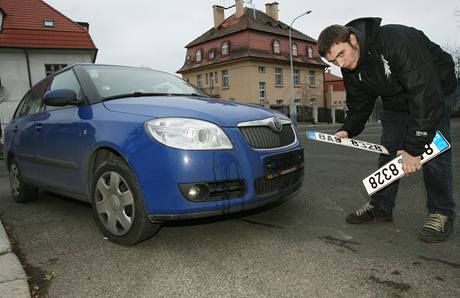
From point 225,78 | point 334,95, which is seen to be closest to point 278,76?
point 225,78

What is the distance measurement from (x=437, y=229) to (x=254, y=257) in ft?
4.51

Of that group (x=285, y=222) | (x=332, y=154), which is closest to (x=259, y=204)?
(x=285, y=222)

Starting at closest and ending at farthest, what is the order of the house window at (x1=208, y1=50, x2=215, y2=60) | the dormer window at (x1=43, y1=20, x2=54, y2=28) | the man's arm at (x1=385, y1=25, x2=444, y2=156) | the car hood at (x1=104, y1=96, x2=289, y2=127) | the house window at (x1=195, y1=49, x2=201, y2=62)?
the man's arm at (x1=385, y1=25, x2=444, y2=156), the car hood at (x1=104, y1=96, x2=289, y2=127), the dormer window at (x1=43, y1=20, x2=54, y2=28), the house window at (x1=208, y1=50, x2=215, y2=60), the house window at (x1=195, y1=49, x2=201, y2=62)

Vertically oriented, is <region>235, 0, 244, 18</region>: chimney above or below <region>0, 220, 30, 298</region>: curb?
above

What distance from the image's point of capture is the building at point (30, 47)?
2483 cm

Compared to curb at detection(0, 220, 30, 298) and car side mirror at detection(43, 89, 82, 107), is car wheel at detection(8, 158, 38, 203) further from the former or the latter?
curb at detection(0, 220, 30, 298)

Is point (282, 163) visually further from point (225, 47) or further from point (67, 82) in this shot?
point (225, 47)

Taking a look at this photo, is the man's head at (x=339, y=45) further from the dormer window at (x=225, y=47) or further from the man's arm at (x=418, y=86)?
the dormer window at (x=225, y=47)

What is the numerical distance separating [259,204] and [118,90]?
168 cm

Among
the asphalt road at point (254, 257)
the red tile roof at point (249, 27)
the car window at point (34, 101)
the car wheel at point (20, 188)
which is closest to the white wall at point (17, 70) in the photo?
the red tile roof at point (249, 27)

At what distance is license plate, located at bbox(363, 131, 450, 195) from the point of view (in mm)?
2787

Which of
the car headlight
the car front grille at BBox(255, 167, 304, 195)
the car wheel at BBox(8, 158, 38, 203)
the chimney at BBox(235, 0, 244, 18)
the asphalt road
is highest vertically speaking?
the chimney at BBox(235, 0, 244, 18)

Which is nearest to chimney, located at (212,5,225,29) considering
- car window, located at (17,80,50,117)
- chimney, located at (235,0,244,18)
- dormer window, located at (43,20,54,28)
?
chimney, located at (235,0,244,18)

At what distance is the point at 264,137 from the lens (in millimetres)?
3023
